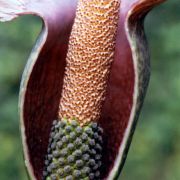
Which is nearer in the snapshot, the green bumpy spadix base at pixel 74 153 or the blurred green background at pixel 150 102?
the green bumpy spadix base at pixel 74 153

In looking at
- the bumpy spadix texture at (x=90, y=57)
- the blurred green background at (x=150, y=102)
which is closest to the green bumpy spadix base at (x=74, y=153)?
the bumpy spadix texture at (x=90, y=57)

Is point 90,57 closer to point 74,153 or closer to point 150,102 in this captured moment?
point 74,153

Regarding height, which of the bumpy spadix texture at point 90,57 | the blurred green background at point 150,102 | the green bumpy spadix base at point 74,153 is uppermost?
the bumpy spadix texture at point 90,57

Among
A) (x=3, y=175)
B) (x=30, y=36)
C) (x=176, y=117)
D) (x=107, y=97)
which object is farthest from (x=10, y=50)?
(x=107, y=97)

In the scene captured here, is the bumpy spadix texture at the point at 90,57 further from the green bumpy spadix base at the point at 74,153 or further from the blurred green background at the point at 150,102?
the blurred green background at the point at 150,102

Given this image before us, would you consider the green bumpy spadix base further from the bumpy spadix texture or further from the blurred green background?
the blurred green background

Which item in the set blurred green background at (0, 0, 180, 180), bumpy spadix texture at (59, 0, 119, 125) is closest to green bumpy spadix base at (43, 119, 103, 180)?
bumpy spadix texture at (59, 0, 119, 125)
